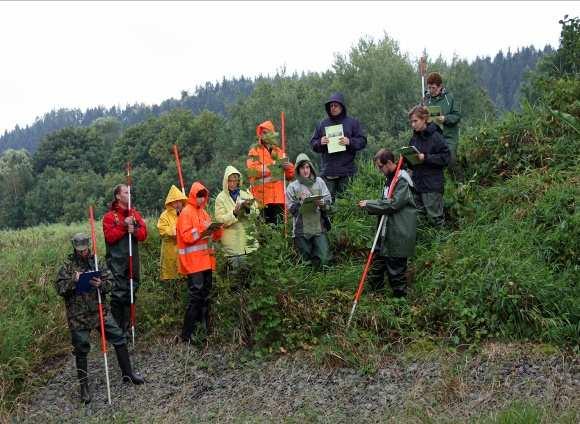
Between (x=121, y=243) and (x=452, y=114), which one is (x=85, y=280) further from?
(x=452, y=114)

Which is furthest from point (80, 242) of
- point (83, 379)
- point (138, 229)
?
point (83, 379)

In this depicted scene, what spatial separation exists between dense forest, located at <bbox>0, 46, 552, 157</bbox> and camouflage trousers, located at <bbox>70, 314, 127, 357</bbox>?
69.6 m

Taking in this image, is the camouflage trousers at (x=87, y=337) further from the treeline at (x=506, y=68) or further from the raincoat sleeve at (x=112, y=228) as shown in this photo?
the treeline at (x=506, y=68)

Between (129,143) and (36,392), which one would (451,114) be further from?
(129,143)

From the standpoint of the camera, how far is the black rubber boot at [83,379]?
25.0 feet

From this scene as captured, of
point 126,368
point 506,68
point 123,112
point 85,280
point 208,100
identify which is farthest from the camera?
point 123,112

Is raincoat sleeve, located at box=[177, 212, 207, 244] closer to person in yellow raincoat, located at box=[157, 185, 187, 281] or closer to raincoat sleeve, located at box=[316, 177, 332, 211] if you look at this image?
person in yellow raincoat, located at box=[157, 185, 187, 281]

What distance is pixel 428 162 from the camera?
8.40 metres

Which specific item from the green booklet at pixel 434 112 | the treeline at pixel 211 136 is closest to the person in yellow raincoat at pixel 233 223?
the green booklet at pixel 434 112

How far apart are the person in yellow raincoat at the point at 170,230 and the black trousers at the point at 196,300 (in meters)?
0.69

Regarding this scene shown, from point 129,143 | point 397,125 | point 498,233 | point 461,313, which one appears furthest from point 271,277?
point 129,143

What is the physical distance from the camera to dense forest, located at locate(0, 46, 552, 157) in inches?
4461

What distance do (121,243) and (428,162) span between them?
4.18 meters

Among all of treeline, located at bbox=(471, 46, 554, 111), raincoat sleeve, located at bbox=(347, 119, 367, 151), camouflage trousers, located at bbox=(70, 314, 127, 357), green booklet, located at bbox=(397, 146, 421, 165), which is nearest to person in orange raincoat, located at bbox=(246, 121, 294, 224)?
raincoat sleeve, located at bbox=(347, 119, 367, 151)
